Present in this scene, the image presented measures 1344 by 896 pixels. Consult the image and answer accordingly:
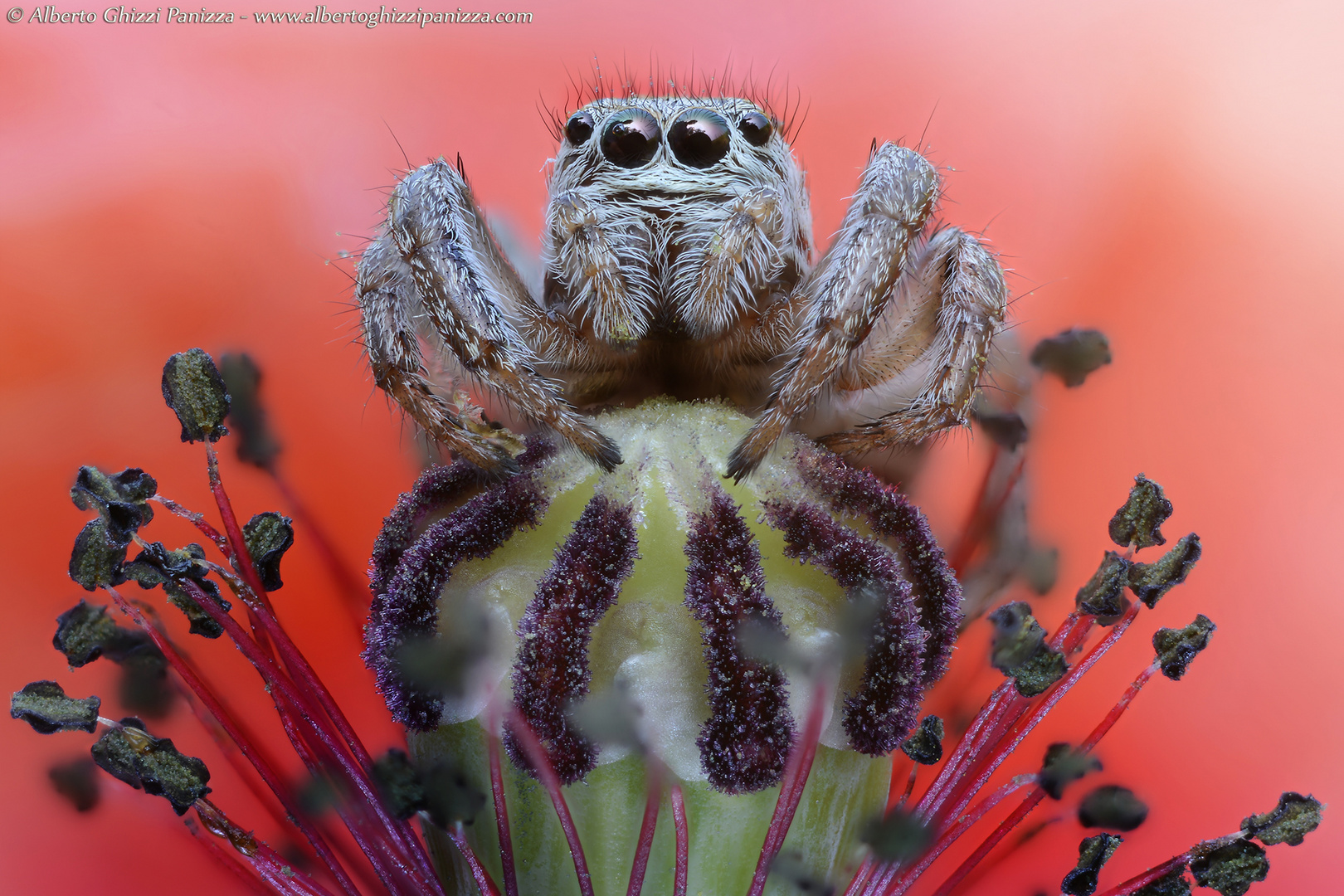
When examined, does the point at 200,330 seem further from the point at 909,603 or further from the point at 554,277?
the point at 909,603

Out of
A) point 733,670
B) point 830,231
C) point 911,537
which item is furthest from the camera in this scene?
point 830,231

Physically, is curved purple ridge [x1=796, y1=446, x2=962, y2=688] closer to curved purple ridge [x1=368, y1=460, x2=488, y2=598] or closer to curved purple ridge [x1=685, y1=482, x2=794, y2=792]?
curved purple ridge [x1=685, y1=482, x2=794, y2=792]

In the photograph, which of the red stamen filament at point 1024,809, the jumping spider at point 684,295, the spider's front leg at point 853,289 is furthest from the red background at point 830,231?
the spider's front leg at point 853,289

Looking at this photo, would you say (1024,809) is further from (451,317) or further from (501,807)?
(451,317)

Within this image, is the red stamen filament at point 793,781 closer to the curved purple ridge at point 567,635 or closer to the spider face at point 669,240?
the curved purple ridge at point 567,635

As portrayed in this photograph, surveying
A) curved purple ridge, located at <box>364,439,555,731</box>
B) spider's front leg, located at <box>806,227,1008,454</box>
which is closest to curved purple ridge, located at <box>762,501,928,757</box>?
spider's front leg, located at <box>806,227,1008,454</box>

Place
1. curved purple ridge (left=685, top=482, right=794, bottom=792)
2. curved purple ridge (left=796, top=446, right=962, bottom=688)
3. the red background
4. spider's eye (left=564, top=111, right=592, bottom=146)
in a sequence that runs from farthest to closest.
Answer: the red background
spider's eye (left=564, top=111, right=592, bottom=146)
curved purple ridge (left=796, top=446, right=962, bottom=688)
curved purple ridge (left=685, top=482, right=794, bottom=792)

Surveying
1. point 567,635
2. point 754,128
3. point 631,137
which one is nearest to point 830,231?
point 754,128
